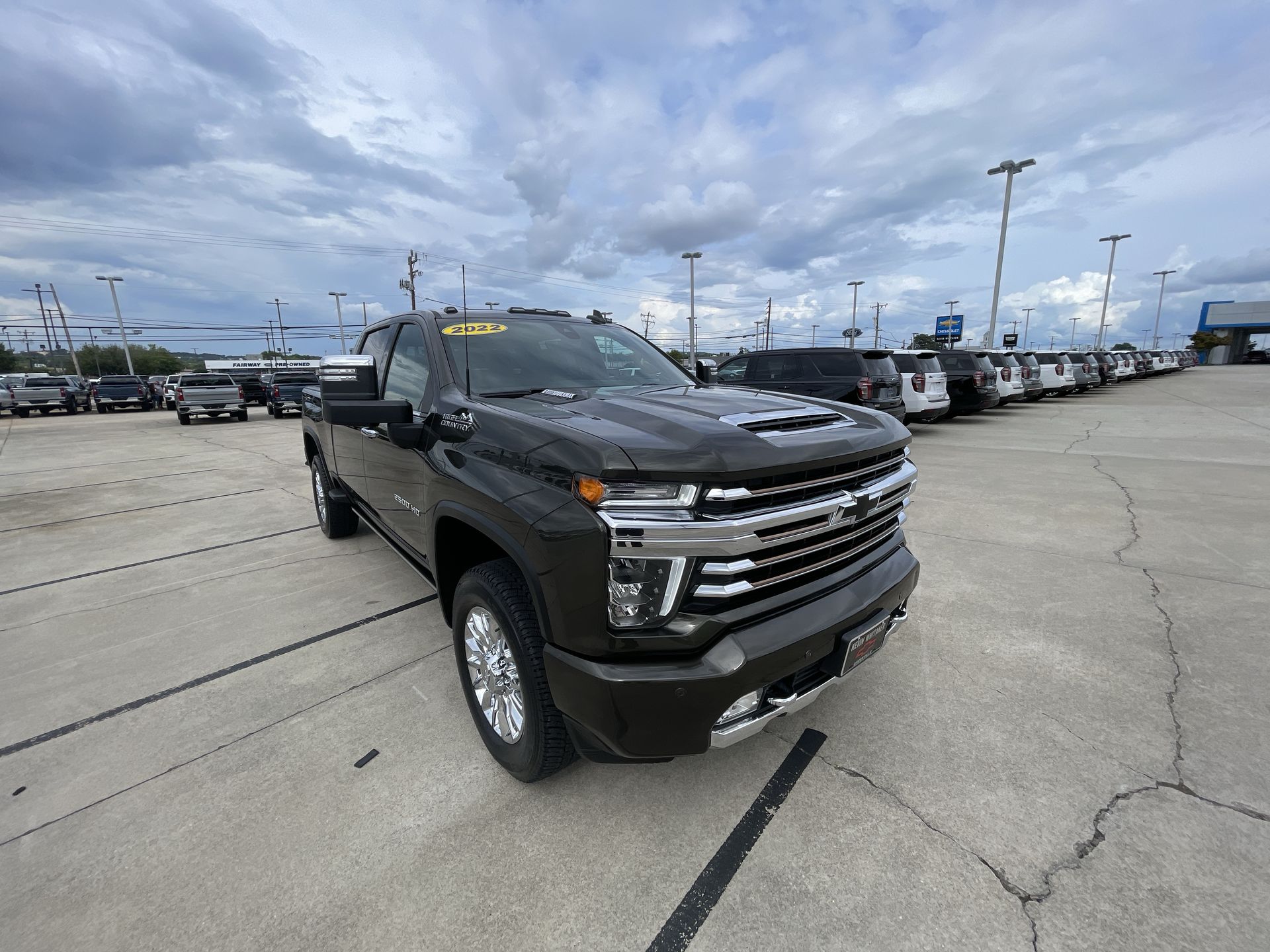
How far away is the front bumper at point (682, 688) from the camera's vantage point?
1.73 meters

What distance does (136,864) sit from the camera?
6.38 feet

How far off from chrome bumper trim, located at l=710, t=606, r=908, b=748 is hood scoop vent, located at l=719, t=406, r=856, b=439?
89 cm

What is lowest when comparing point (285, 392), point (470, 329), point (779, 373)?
point (285, 392)

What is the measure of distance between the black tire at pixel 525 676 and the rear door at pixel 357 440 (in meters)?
1.93

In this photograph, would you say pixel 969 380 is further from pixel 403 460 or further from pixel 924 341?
pixel 924 341

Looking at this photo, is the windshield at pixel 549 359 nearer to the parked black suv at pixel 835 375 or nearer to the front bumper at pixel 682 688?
the front bumper at pixel 682 688

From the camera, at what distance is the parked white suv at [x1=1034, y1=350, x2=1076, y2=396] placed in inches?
758

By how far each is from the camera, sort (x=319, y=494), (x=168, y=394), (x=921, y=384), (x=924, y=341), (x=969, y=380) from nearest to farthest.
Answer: (x=319, y=494)
(x=921, y=384)
(x=969, y=380)
(x=168, y=394)
(x=924, y=341)

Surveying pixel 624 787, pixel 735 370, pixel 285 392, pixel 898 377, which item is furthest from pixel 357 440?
pixel 285 392

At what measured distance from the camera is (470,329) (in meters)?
3.13

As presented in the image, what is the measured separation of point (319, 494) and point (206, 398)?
56.1 ft

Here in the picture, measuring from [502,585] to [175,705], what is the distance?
2013mm

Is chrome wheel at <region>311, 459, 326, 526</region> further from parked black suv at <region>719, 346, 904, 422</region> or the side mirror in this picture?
parked black suv at <region>719, 346, 904, 422</region>

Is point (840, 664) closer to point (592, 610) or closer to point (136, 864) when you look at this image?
point (592, 610)
